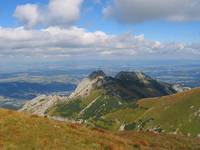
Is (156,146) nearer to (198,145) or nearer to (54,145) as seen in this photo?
(198,145)

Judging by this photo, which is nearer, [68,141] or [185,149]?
[68,141]

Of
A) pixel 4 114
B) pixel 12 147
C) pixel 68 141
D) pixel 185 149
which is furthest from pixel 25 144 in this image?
pixel 185 149

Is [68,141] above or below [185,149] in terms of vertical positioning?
above

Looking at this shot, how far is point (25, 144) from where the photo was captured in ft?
113

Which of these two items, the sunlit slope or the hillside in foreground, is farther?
the hillside in foreground

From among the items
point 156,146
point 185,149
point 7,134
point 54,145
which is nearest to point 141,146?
point 156,146

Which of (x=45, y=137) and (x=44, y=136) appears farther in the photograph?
(x=44, y=136)

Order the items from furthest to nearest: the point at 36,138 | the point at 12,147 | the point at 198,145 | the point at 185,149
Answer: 1. the point at 198,145
2. the point at 185,149
3. the point at 36,138
4. the point at 12,147

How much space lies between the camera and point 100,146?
3659 cm

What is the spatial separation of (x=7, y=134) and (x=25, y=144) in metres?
3.24

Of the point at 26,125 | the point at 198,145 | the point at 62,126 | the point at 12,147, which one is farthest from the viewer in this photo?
the point at 198,145

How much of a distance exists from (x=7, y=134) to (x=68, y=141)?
5650mm

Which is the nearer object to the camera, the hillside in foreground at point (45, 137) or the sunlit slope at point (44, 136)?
the sunlit slope at point (44, 136)

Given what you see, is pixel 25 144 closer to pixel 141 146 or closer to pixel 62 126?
pixel 62 126
